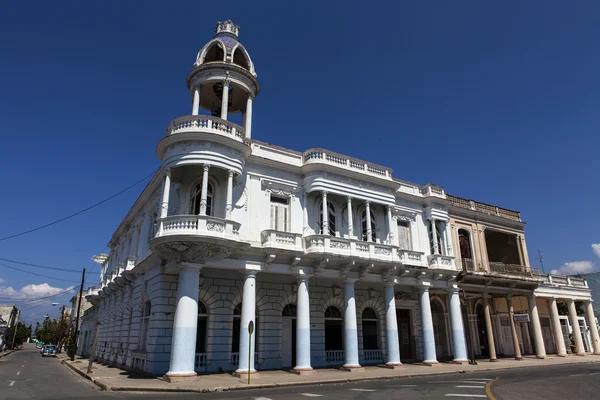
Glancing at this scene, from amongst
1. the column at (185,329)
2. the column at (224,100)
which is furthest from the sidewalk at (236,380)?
the column at (224,100)

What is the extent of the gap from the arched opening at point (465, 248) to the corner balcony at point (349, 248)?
28.5 feet

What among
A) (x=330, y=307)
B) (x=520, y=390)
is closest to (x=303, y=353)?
(x=330, y=307)

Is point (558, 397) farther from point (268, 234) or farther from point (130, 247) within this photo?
point (130, 247)

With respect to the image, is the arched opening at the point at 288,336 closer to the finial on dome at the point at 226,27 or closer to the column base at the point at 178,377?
the column base at the point at 178,377

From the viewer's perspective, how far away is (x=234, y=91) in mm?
24547

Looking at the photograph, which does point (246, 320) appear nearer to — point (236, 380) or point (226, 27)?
point (236, 380)

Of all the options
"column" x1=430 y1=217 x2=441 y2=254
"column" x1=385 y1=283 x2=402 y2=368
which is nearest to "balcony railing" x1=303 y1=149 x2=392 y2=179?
"column" x1=430 y1=217 x2=441 y2=254

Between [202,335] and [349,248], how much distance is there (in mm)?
8644

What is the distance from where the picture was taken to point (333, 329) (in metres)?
23.1

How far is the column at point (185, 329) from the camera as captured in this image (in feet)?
51.6

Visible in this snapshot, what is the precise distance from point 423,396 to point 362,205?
45.8ft

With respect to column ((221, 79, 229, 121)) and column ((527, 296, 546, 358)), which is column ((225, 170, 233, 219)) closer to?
column ((221, 79, 229, 121))

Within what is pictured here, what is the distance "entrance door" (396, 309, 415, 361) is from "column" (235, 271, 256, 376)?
12.3 m

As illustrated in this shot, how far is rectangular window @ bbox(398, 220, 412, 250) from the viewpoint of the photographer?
25.9 m
